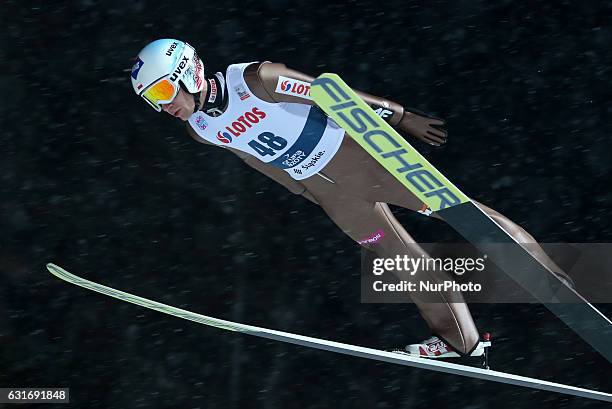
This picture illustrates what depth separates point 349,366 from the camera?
646cm

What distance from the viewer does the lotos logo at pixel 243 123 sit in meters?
5.35

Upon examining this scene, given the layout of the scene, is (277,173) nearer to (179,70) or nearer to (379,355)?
(179,70)

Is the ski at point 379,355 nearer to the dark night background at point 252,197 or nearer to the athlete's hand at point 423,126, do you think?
the dark night background at point 252,197

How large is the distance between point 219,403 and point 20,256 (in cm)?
130

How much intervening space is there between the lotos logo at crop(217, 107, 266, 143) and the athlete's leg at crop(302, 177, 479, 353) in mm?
443

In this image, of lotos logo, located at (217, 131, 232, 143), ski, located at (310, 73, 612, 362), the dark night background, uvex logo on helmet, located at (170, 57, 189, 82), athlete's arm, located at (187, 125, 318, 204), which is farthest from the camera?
the dark night background

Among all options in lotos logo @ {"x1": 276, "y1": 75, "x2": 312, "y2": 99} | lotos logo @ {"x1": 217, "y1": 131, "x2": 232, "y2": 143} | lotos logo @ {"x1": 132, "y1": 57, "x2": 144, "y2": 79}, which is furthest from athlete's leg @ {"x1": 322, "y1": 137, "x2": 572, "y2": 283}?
lotos logo @ {"x1": 132, "y1": 57, "x2": 144, "y2": 79}

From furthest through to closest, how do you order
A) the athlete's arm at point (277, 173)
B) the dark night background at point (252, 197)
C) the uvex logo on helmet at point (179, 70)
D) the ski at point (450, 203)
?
1. the dark night background at point (252, 197)
2. the athlete's arm at point (277, 173)
3. the uvex logo on helmet at point (179, 70)
4. the ski at point (450, 203)

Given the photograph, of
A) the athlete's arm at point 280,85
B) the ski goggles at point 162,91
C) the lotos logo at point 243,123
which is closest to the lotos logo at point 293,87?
the athlete's arm at point 280,85

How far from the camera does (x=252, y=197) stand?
21.0 ft

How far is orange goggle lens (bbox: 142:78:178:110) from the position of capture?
5.27 metres

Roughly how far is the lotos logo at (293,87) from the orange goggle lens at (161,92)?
0.45 metres

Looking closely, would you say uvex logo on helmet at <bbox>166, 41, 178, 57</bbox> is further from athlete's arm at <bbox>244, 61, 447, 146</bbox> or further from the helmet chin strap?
athlete's arm at <bbox>244, 61, 447, 146</bbox>

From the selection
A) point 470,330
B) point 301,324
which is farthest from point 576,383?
point 301,324
